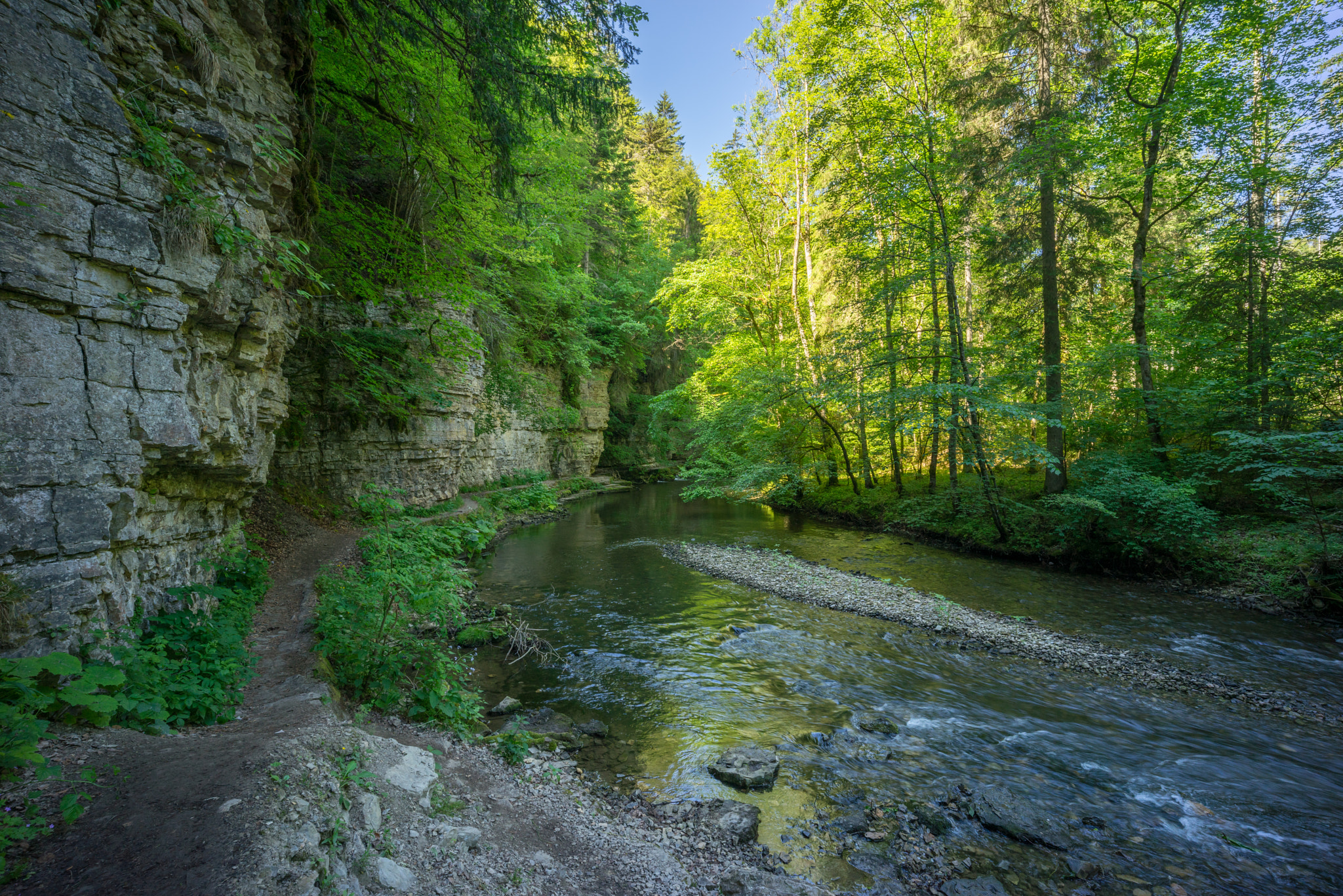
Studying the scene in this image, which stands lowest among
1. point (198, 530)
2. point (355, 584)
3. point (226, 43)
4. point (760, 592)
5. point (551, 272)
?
point (760, 592)

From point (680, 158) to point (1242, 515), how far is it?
4318cm

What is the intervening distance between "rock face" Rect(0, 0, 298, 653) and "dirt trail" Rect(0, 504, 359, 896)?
1.21m

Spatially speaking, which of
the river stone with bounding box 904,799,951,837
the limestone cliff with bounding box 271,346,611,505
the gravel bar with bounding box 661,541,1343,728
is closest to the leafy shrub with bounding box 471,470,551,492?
the limestone cliff with bounding box 271,346,611,505

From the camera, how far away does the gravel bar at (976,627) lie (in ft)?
21.6

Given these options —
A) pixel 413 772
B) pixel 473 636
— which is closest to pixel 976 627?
pixel 473 636

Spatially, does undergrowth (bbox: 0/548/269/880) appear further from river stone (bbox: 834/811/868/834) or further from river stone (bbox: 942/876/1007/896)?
river stone (bbox: 942/876/1007/896)

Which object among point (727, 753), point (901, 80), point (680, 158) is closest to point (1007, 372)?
point (901, 80)

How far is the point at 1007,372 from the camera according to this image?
13.5 meters

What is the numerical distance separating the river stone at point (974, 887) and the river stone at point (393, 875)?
386cm

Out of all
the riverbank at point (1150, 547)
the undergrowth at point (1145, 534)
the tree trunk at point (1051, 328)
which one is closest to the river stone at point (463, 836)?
the undergrowth at point (1145, 534)

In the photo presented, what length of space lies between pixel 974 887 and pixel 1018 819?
41.3 inches

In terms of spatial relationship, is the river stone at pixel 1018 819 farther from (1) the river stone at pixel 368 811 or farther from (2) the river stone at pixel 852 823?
(1) the river stone at pixel 368 811

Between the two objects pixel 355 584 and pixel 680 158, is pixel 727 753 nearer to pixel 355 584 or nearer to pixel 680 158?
pixel 355 584

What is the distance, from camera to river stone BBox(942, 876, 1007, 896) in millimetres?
3881
